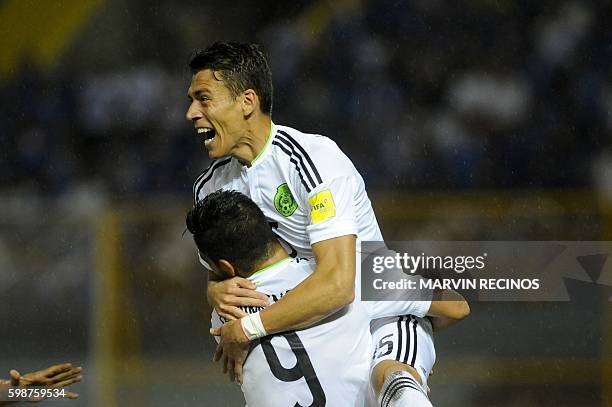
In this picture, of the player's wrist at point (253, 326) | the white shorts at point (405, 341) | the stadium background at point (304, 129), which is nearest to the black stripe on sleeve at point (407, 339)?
the white shorts at point (405, 341)

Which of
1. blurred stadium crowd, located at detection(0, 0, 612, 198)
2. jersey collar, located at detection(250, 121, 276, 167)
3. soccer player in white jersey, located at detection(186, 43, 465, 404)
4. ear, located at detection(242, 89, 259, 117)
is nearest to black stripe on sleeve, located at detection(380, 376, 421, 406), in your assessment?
soccer player in white jersey, located at detection(186, 43, 465, 404)

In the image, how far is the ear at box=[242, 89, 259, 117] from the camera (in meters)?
2.74

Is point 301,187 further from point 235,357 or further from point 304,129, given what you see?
point 304,129

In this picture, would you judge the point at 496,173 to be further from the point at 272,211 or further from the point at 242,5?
the point at 272,211

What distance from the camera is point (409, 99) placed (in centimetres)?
561

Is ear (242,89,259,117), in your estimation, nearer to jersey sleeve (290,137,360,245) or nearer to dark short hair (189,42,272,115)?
dark short hair (189,42,272,115)

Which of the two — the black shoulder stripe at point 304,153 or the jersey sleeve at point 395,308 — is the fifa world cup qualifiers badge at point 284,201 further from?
the jersey sleeve at point 395,308

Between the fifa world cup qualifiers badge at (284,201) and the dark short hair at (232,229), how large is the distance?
0.27 m

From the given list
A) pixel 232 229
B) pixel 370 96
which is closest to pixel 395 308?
pixel 232 229

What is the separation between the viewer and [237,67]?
2.76 metres

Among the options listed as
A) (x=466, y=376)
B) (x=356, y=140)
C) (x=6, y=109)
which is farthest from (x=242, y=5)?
(x=466, y=376)

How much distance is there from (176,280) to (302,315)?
277 centimetres

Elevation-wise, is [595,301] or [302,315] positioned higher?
[595,301]

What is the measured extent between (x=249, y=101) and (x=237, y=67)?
0.11 meters
